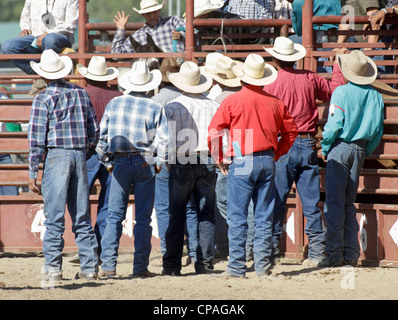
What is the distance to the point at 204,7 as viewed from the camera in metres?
8.40

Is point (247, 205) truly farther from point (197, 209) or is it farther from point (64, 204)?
point (64, 204)

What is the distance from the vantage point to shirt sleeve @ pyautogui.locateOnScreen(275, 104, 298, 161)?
646cm

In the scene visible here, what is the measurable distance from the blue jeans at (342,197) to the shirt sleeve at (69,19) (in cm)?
429

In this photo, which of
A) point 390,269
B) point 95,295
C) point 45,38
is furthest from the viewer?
point 45,38

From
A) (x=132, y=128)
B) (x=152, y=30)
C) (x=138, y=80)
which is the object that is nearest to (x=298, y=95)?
(x=138, y=80)

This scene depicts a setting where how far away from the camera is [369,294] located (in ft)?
18.6

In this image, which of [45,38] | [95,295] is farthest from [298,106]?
[45,38]

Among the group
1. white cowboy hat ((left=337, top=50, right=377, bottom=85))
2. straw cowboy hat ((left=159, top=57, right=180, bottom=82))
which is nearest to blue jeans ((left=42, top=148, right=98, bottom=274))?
straw cowboy hat ((left=159, top=57, right=180, bottom=82))

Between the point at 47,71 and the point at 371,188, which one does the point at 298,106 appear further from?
the point at 47,71

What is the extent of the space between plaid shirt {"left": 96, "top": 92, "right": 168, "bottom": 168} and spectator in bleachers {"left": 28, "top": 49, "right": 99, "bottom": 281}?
0.66 ft

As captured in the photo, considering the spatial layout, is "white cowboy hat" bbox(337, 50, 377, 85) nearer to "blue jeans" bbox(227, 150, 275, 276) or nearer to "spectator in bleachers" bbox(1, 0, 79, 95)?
"blue jeans" bbox(227, 150, 275, 276)

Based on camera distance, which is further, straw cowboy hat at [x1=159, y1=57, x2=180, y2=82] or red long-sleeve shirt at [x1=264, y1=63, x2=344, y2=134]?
straw cowboy hat at [x1=159, y1=57, x2=180, y2=82]

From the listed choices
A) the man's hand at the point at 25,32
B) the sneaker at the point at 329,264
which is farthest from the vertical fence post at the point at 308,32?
the man's hand at the point at 25,32

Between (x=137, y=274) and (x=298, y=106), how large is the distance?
232cm
